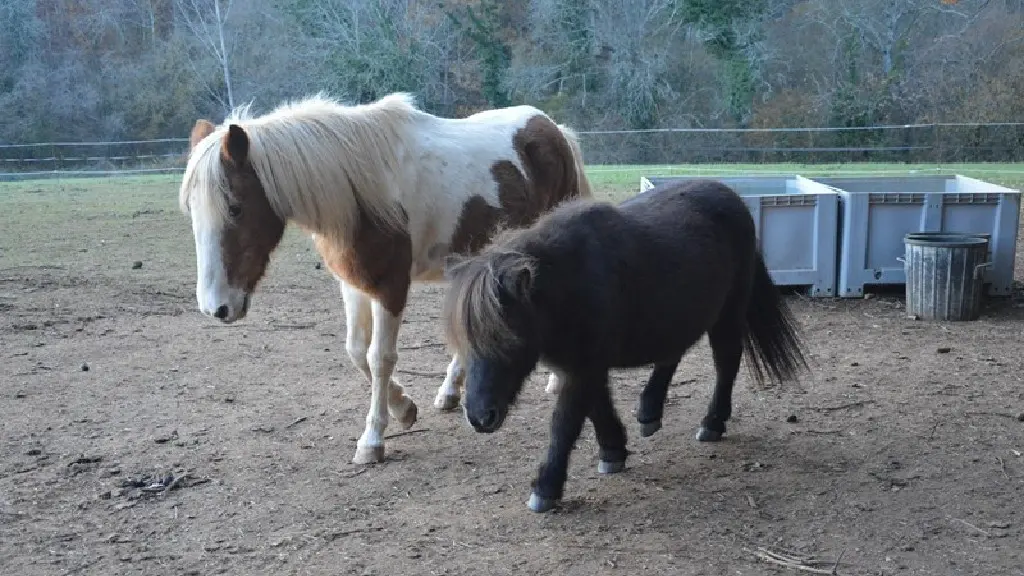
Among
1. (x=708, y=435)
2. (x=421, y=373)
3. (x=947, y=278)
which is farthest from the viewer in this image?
(x=947, y=278)

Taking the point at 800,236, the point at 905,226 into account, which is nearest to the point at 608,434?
the point at 800,236

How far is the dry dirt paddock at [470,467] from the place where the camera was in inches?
125

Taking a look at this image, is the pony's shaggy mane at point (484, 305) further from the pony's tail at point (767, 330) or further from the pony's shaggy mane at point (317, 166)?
the pony's tail at point (767, 330)

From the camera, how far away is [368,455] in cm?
418

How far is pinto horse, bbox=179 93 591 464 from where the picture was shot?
373cm

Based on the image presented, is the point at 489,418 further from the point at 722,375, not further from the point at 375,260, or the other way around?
the point at 722,375

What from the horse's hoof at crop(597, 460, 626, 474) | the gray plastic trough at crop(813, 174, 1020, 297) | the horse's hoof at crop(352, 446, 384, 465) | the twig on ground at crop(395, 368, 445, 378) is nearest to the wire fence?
the gray plastic trough at crop(813, 174, 1020, 297)

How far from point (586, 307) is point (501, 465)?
1149mm

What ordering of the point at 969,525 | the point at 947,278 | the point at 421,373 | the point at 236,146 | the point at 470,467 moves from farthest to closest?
the point at 947,278 < the point at 421,373 < the point at 470,467 < the point at 236,146 < the point at 969,525

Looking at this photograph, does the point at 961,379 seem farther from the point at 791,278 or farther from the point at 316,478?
the point at 316,478

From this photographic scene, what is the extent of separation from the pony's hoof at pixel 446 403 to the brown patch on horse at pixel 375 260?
1.03 meters

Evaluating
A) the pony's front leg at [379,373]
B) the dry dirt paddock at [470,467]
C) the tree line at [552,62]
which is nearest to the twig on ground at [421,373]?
the dry dirt paddock at [470,467]

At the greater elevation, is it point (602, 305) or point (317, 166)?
point (317, 166)

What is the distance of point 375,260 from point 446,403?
1.31 metres
